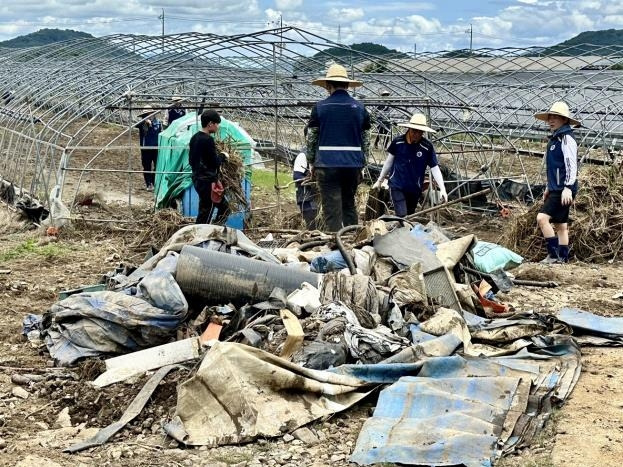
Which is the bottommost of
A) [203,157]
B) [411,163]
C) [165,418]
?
[165,418]

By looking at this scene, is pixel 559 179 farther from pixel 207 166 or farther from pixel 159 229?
pixel 159 229

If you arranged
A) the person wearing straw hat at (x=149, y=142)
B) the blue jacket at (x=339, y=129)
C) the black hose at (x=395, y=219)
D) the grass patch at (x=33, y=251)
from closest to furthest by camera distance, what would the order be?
the black hose at (x=395, y=219)
the blue jacket at (x=339, y=129)
the grass patch at (x=33, y=251)
the person wearing straw hat at (x=149, y=142)

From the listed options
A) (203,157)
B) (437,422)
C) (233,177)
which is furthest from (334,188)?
(437,422)

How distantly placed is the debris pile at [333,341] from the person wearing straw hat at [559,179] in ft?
5.77

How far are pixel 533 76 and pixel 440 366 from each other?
22.4 meters

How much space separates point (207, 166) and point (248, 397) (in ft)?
20.8

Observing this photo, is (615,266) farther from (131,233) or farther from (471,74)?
(471,74)

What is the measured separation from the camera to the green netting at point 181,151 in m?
12.9

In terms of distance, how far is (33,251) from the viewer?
442 inches

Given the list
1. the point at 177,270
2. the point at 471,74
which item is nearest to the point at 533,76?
the point at 471,74

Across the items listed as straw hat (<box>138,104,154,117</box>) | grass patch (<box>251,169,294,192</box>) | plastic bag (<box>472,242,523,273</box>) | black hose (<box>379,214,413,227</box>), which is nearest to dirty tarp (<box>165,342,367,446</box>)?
black hose (<box>379,214,413,227</box>)

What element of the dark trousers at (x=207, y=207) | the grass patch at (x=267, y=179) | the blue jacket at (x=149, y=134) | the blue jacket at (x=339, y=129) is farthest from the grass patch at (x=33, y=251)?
the grass patch at (x=267, y=179)

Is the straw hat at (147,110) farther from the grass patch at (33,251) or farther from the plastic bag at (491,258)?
the plastic bag at (491,258)

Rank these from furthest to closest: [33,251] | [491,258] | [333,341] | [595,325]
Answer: [33,251] < [491,258] < [595,325] < [333,341]
